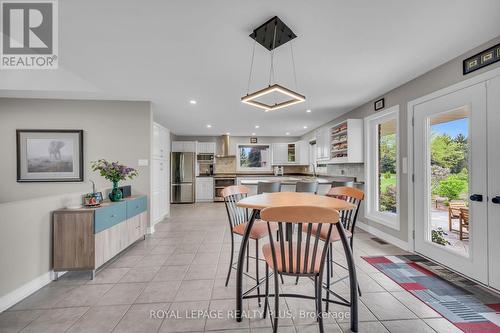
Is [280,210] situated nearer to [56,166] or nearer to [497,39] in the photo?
[497,39]

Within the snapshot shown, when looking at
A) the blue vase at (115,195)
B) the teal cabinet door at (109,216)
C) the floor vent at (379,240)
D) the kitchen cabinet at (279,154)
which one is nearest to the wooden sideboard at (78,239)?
the teal cabinet door at (109,216)

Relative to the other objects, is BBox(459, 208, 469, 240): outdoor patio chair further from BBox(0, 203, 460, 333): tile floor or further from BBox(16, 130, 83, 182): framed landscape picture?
BBox(16, 130, 83, 182): framed landscape picture

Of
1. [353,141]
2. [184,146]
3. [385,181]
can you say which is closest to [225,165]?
[184,146]

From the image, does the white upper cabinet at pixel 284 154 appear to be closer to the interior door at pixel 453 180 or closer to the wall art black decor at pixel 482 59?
the interior door at pixel 453 180

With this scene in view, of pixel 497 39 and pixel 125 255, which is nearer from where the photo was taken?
pixel 497 39

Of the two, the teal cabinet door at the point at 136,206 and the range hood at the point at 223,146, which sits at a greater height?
the range hood at the point at 223,146

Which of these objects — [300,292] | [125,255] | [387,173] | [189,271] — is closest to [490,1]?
[387,173]

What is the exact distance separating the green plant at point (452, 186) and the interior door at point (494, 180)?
1.01 ft

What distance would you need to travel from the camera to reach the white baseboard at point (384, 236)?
10.3 ft

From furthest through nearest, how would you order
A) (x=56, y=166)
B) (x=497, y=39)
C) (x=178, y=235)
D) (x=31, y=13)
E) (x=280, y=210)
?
(x=178, y=235)
(x=56, y=166)
(x=497, y=39)
(x=31, y=13)
(x=280, y=210)

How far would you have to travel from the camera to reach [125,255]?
3008 millimetres

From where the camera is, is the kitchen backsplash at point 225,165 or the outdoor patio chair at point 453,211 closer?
the outdoor patio chair at point 453,211

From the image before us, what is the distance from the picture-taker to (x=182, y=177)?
7059mm

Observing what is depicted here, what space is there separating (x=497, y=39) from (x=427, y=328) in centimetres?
269
